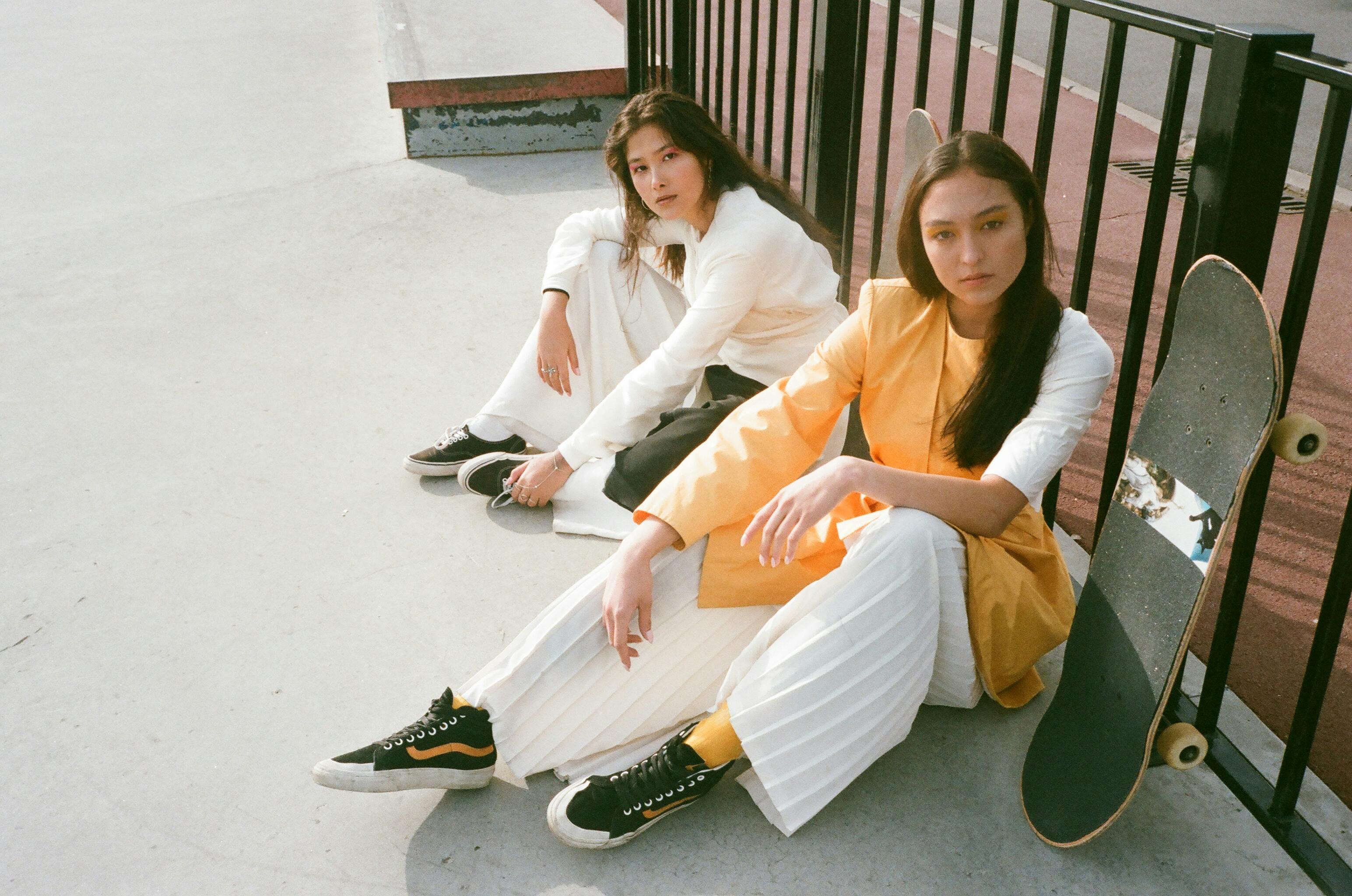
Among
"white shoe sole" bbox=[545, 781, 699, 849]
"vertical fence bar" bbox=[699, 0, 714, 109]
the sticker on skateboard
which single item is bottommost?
"white shoe sole" bbox=[545, 781, 699, 849]

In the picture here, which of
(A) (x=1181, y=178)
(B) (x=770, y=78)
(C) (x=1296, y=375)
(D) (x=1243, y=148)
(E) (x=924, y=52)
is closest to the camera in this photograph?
(D) (x=1243, y=148)

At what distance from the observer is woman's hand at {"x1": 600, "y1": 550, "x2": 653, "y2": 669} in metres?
2.02

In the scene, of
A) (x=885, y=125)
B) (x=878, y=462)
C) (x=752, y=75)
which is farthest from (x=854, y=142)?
(x=878, y=462)

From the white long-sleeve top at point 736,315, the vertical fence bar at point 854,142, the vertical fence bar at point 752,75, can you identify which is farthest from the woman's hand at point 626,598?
the vertical fence bar at point 752,75

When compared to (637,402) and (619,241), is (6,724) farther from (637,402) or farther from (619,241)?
(619,241)

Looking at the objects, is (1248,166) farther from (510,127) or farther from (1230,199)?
(510,127)

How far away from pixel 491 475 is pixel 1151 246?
5.45ft

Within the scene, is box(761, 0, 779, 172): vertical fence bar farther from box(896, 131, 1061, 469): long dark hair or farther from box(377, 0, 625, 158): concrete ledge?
box(377, 0, 625, 158): concrete ledge

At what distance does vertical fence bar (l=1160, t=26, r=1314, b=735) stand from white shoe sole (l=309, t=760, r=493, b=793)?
1.31 metres

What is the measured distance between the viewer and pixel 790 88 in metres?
3.54

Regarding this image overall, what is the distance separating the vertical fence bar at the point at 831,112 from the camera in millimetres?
2938

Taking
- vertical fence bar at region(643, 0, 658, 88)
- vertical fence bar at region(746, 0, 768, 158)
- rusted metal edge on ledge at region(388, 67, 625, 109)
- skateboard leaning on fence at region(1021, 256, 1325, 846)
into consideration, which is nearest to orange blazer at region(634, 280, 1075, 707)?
skateboard leaning on fence at region(1021, 256, 1325, 846)

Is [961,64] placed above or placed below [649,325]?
above

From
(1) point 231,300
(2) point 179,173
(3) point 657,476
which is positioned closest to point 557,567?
(3) point 657,476
